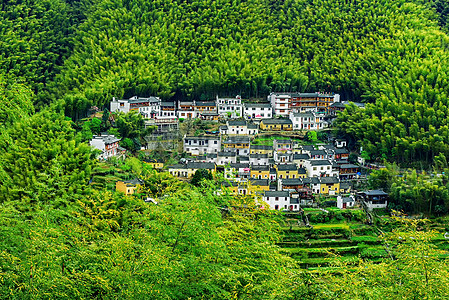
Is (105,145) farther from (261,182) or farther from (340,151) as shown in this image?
(340,151)

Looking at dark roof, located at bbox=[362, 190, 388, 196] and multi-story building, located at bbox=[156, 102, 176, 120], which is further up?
multi-story building, located at bbox=[156, 102, 176, 120]

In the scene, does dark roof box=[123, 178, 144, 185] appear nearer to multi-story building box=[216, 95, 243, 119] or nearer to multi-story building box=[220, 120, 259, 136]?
multi-story building box=[220, 120, 259, 136]

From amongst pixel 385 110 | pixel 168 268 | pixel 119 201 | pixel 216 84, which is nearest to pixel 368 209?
pixel 385 110

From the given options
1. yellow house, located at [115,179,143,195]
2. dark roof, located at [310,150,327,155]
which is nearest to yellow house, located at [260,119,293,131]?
dark roof, located at [310,150,327,155]

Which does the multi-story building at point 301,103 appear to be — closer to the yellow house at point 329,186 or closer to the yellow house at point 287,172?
the yellow house at point 287,172

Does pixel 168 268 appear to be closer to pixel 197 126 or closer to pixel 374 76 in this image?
pixel 197 126

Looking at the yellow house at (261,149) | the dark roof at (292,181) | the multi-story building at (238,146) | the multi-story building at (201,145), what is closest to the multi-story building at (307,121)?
the yellow house at (261,149)
